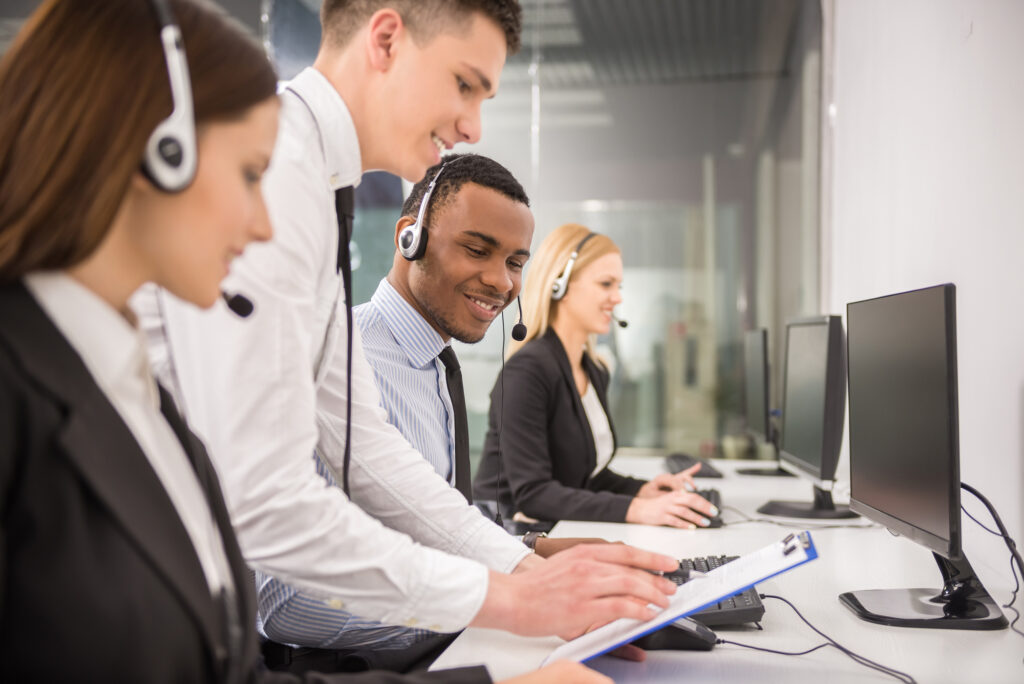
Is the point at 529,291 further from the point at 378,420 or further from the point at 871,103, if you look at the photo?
the point at 378,420

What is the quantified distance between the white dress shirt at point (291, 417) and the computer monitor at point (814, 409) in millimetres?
1315

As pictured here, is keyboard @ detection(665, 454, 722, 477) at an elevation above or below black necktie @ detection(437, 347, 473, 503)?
below

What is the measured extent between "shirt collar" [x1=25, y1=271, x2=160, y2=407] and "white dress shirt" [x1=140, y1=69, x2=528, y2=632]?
7.3 inches

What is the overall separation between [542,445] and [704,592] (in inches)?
53.2

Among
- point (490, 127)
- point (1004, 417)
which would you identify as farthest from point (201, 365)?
point (490, 127)

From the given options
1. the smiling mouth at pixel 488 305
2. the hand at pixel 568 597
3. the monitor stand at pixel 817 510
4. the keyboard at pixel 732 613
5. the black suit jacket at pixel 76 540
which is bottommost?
the monitor stand at pixel 817 510

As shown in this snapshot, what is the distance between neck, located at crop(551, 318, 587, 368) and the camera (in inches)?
108

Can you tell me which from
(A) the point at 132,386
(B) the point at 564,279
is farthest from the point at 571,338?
(A) the point at 132,386

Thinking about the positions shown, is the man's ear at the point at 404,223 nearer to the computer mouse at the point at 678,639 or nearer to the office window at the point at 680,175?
the computer mouse at the point at 678,639

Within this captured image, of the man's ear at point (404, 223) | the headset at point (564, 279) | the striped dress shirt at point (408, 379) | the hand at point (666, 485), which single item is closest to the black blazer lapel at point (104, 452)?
the striped dress shirt at point (408, 379)

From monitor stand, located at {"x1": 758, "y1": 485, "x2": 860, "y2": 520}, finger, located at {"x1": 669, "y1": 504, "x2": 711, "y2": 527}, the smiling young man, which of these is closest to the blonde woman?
finger, located at {"x1": 669, "y1": 504, "x2": 711, "y2": 527}

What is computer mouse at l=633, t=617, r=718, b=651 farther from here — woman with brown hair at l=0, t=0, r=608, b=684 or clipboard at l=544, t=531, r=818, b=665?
woman with brown hair at l=0, t=0, r=608, b=684

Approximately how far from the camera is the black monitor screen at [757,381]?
3.07 m

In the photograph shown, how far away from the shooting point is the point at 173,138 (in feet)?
2.06
